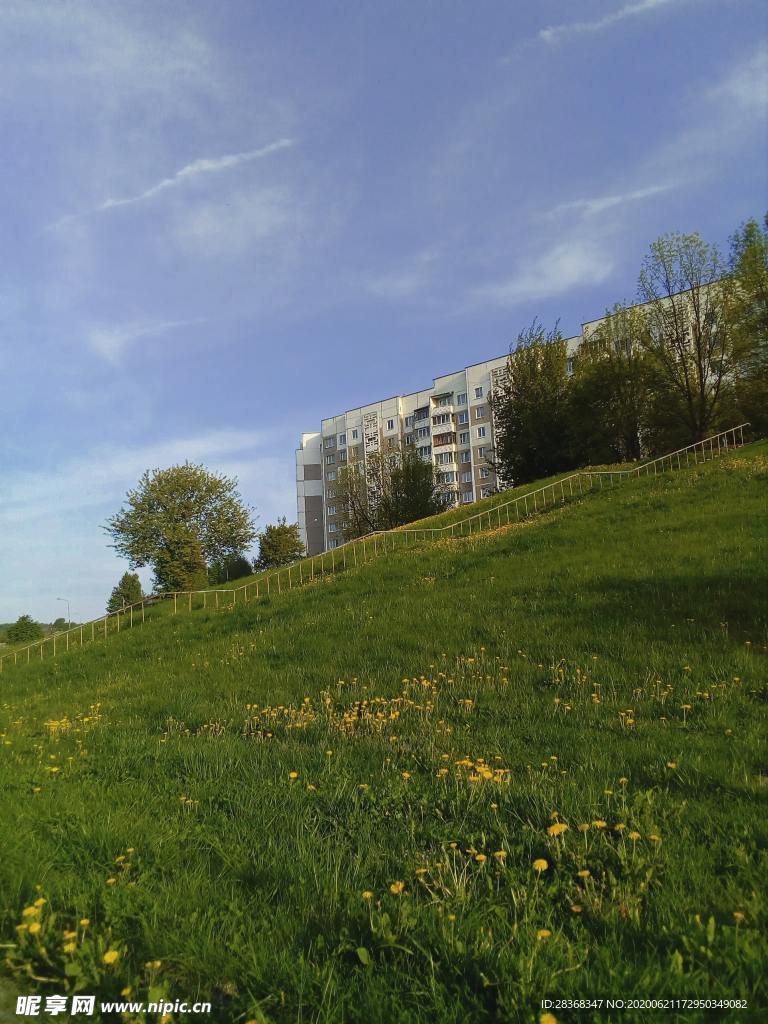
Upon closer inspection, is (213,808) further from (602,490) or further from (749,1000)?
(602,490)

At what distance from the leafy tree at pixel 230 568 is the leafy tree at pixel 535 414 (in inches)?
1201

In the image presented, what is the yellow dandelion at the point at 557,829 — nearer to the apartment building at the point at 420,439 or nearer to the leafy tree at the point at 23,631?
the leafy tree at the point at 23,631

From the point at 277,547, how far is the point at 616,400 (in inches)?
1649

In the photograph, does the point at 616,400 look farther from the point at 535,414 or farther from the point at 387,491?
the point at 387,491

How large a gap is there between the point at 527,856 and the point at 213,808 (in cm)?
218

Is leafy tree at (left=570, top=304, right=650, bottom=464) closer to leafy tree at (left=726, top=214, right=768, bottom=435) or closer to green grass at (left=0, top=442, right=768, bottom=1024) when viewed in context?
leafy tree at (left=726, top=214, right=768, bottom=435)

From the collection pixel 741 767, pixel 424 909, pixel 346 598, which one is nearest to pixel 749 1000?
pixel 424 909

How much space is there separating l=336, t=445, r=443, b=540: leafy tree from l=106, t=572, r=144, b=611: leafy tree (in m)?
21.1

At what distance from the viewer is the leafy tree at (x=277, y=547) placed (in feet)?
231

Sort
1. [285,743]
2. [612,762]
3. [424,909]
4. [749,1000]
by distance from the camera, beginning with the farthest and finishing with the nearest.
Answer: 1. [285,743]
2. [612,762]
3. [424,909]
4. [749,1000]

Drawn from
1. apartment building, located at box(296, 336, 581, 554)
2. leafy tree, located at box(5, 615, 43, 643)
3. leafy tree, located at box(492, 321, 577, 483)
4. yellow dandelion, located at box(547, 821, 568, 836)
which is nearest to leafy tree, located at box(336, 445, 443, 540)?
leafy tree, located at box(492, 321, 577, 483)

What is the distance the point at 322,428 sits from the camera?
11194 centimetres

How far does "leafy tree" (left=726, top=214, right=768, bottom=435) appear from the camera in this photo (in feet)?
114

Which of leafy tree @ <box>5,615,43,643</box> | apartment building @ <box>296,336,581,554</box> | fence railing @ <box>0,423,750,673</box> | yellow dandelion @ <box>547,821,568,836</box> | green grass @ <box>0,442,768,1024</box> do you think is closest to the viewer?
green grass @ <box>0,442,768,1024</box>
